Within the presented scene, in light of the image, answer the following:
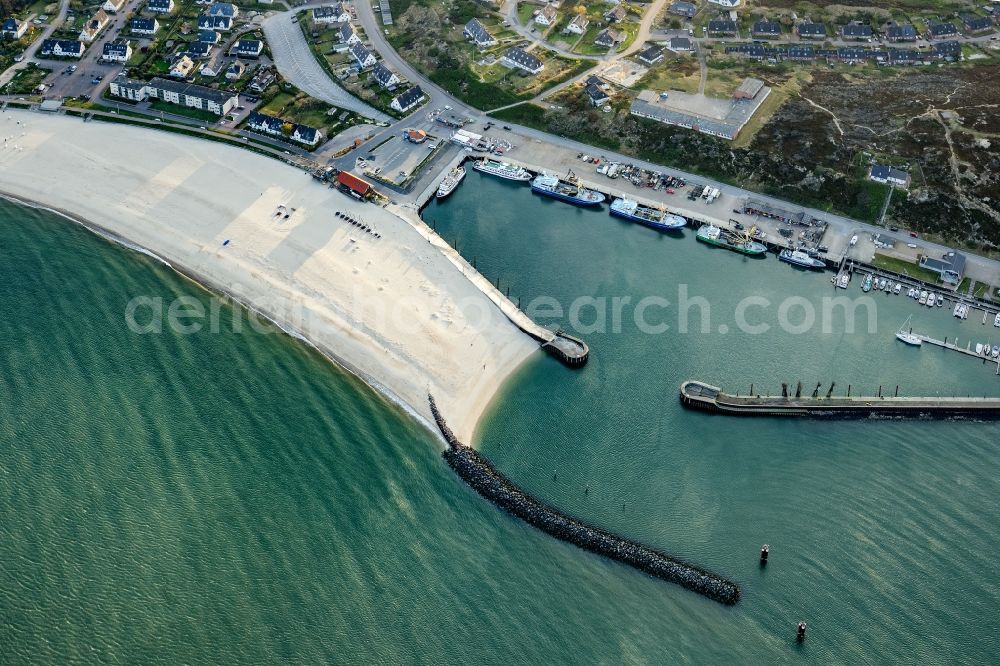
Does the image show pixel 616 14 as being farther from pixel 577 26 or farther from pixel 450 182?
pixel 450 182

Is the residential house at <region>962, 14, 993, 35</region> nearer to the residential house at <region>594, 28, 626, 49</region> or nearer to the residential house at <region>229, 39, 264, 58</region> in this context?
the residential house at <region>594, 28, 626, 49</region>

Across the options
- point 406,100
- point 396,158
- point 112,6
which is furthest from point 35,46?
point 396,158

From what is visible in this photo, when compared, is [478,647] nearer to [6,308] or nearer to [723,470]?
[723,470]

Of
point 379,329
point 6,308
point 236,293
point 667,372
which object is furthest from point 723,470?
point 6,308

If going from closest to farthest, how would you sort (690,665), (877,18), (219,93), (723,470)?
(690,665), (723,470), (219,93), (877,18)

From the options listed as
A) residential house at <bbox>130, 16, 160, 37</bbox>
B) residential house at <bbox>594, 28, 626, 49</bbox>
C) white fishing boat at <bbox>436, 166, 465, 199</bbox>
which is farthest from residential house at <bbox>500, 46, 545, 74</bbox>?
residential house at <bbox>130, 16, 160, 37</bbox>

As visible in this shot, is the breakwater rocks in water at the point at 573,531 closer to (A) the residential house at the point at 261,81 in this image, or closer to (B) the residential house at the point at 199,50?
(A) the residential house at the point at 261,81
